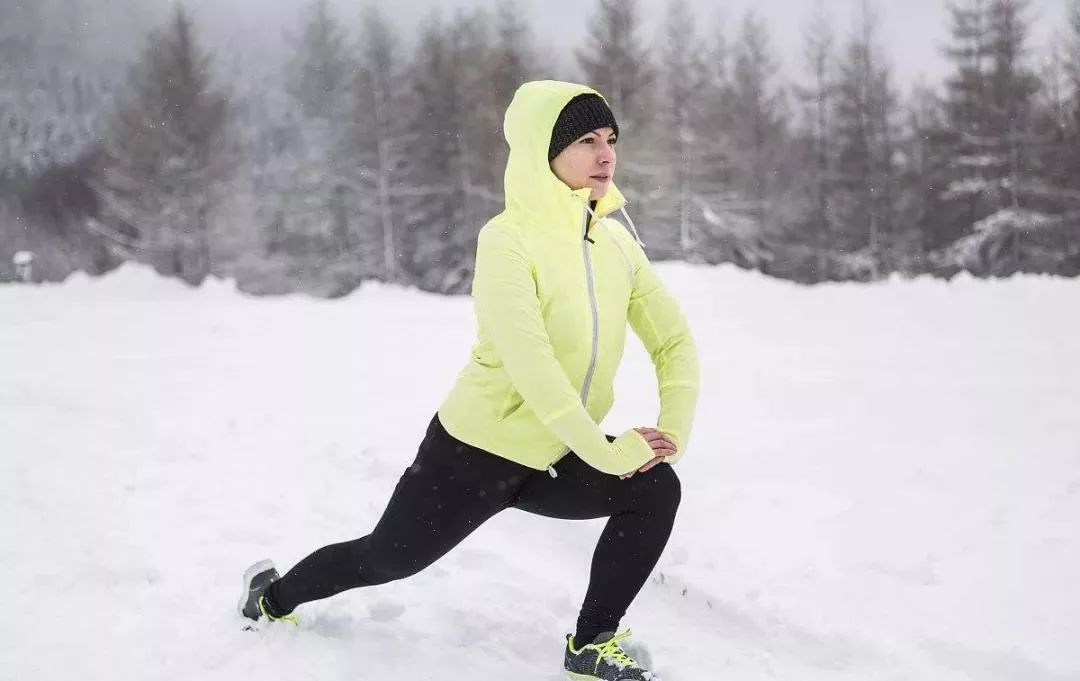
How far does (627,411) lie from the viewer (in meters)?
6.95

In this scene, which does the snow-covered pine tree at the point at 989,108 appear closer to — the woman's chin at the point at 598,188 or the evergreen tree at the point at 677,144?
the evergreen tree at the point at 677,144

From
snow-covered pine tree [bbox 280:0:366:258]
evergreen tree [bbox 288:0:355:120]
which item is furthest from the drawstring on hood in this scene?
evergreen tree [bbox 288:0:355:120]

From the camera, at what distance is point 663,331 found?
277 cm

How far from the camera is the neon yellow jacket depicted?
7.62 ft

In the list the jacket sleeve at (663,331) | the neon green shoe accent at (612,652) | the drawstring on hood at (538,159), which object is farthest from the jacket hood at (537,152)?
the neon green shoe accent at (612,652)

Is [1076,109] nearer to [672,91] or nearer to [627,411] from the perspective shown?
[672,91]

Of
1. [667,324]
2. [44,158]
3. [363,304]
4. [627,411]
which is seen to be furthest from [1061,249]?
[44,158]

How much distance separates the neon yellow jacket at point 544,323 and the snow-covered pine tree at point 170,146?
29.1 metres

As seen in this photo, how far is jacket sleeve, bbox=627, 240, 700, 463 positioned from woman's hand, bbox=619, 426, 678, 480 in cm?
18

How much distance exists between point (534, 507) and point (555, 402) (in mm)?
480

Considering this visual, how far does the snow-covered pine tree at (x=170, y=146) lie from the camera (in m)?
29.2

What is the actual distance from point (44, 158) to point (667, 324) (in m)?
36.3

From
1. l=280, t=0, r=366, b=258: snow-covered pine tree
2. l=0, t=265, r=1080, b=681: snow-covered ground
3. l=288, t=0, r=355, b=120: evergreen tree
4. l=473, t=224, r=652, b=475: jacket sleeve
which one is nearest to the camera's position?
l=473, t=224, r=652, b=475: jacket sleeve

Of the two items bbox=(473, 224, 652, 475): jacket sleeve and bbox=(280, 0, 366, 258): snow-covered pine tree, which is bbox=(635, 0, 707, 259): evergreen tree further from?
bbox=(473, 224, 652, 475): jacket sleeve
